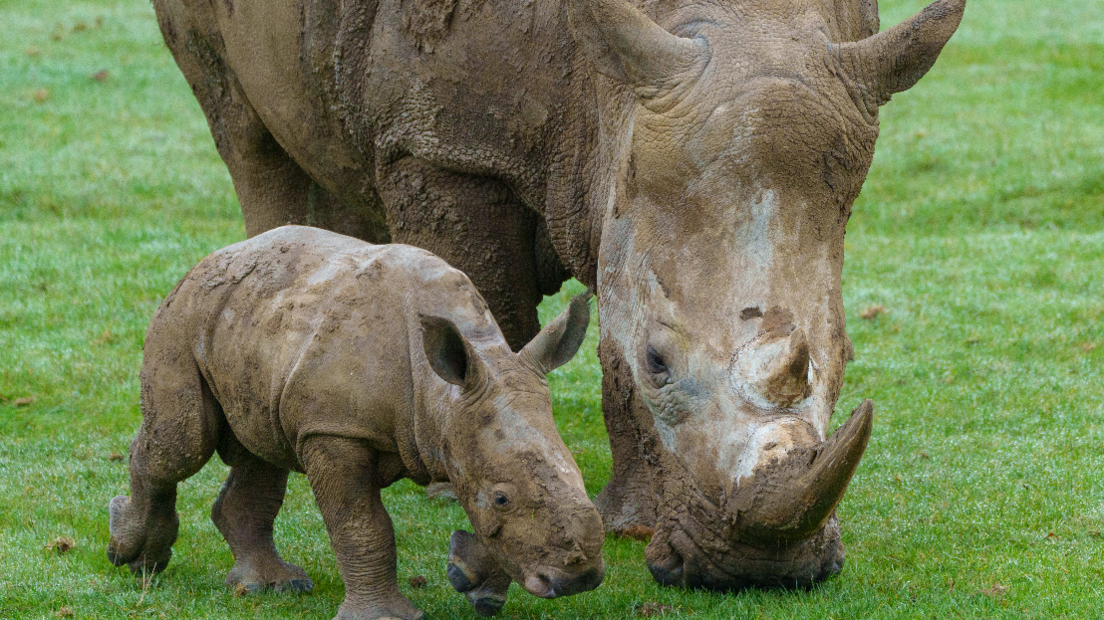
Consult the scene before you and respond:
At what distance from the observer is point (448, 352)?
15.6 feet

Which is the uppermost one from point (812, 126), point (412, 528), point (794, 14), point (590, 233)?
point (794, 14)

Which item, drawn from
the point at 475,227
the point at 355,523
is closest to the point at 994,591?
the point at 355,523

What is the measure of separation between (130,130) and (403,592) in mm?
13869

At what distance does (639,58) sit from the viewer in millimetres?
5426

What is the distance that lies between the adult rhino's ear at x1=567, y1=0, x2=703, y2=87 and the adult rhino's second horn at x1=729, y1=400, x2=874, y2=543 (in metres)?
1.57

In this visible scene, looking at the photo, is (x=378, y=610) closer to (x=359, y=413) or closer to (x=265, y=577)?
(x=359, y=413)

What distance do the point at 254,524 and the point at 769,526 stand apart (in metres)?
2.20

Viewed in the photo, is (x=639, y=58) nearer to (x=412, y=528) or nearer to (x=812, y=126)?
(x=812, y=126)

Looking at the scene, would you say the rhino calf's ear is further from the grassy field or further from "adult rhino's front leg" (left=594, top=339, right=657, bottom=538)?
the grassy field

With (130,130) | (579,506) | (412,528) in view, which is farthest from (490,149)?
(130,130)

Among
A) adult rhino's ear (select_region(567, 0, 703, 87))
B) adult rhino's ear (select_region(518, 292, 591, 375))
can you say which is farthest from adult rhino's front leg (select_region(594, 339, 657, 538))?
adult rhino's ear (select_region(567, 0, 703, 87))

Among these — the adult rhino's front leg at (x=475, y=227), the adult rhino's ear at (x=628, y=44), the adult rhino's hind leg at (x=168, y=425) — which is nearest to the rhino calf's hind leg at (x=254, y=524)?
the adult rhino's hind leg at (x=168, y=425)

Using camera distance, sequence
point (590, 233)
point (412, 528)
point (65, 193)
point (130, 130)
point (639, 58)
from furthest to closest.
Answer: point (130, 130) < point (65, 193) < point (412, 528) < point (590, 233) < point (639, 58)

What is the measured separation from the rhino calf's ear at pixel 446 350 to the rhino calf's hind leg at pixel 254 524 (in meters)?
1.48
